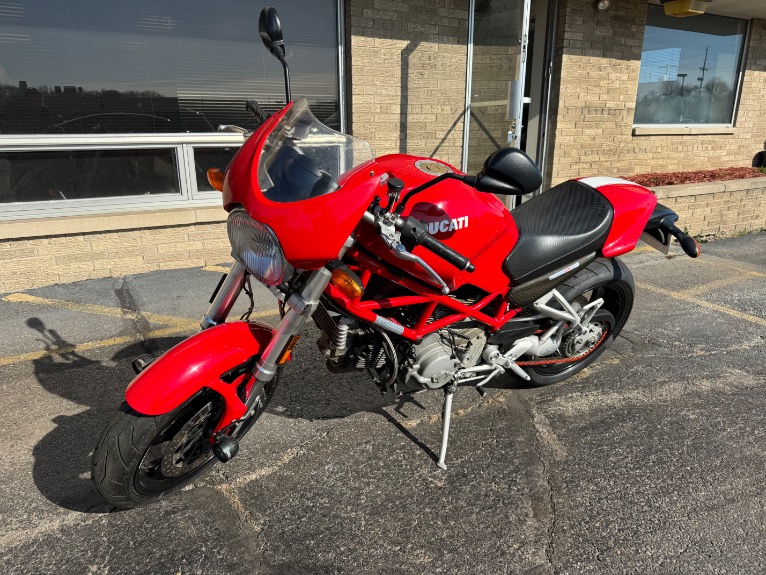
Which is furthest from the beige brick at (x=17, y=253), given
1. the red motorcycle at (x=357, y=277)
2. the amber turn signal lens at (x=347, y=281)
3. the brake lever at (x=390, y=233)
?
the brake lever at (x=390, y=233)

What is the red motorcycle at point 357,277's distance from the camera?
2041 millimetres

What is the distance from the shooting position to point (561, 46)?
301 inches

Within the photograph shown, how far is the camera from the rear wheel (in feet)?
10.7

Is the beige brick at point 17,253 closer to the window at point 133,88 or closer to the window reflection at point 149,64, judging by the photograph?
the window at point 133,88

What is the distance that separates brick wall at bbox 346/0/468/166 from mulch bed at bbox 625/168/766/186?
10.1 feet

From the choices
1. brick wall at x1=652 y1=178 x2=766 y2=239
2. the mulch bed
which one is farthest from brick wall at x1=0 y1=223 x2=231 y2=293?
the mulch bed

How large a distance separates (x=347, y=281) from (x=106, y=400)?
6.61 feet

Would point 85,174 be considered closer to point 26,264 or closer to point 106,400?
point 26,264

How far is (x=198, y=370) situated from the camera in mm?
2166

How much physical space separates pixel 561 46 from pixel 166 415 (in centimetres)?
749

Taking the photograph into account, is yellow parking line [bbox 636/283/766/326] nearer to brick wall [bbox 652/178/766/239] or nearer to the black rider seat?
brick wall [bbox 652/178/766/239]

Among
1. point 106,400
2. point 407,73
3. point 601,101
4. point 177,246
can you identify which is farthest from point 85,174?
point 601,101

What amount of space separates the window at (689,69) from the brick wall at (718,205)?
183 centimetres

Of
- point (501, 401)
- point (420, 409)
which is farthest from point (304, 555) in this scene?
point (501, 401)
